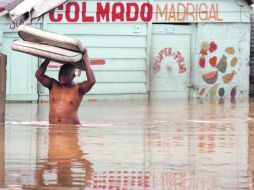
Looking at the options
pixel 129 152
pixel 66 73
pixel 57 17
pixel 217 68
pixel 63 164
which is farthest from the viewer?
pixel 217 68

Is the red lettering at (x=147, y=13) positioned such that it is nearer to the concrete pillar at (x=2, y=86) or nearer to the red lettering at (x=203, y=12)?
the red lettering at (x=203, y=12)

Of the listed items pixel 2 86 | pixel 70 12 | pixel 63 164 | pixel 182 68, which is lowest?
pixel 63 164

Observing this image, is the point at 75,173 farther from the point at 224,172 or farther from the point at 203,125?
the point at 203,125

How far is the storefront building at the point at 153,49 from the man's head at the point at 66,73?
7.99 meters

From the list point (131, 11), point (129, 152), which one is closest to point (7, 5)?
point (131, 11)

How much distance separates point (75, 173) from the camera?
375 inches

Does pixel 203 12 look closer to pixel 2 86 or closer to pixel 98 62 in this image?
pixel 98 62

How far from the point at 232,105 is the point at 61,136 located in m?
9.50

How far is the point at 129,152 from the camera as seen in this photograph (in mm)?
11289

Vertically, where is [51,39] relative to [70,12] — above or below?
below

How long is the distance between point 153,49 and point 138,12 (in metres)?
0.94

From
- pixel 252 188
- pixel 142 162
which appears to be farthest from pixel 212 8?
pixel 252 188

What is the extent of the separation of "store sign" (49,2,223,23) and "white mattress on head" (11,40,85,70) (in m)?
8.73

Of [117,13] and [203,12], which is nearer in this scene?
[117,13]
